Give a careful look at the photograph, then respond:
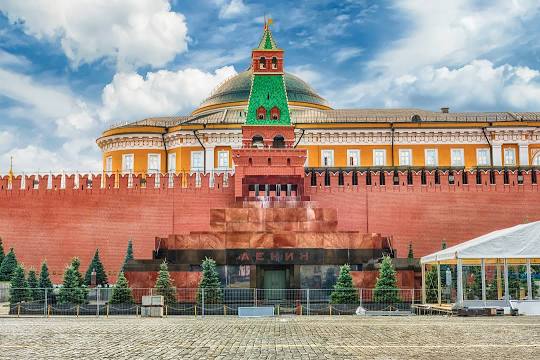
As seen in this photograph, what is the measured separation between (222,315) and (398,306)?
5716mm

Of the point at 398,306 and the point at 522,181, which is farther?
the point at 522,181

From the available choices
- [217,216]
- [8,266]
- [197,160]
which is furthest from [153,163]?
[217,216]

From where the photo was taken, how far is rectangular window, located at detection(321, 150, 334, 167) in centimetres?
4514

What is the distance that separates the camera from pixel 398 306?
25984mm

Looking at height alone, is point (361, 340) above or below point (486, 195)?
below

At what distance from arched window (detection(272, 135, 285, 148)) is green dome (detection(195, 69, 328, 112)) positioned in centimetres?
1331

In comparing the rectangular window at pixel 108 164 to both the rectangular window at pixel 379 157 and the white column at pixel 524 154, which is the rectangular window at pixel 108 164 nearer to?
the rectangular window at pixel 379 157

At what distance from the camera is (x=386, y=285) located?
26.6 m

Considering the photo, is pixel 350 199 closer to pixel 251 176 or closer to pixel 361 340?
pixel 251 176

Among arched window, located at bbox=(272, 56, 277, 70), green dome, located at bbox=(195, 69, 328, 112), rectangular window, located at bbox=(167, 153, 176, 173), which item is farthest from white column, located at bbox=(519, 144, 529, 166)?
rectangular window, located at bbox=(167, 153, 176, 173)

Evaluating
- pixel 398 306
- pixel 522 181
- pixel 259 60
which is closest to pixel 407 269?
pixel 398 306

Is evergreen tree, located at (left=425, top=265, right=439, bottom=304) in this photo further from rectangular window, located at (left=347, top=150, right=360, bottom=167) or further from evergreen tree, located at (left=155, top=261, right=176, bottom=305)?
rectangular window, located at (left=347, top=150, right=360, bottom=167)

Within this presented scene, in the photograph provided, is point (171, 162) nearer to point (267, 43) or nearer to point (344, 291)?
point (267, 43)

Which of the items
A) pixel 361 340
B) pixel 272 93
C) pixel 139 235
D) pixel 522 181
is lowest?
pixel 361 340
